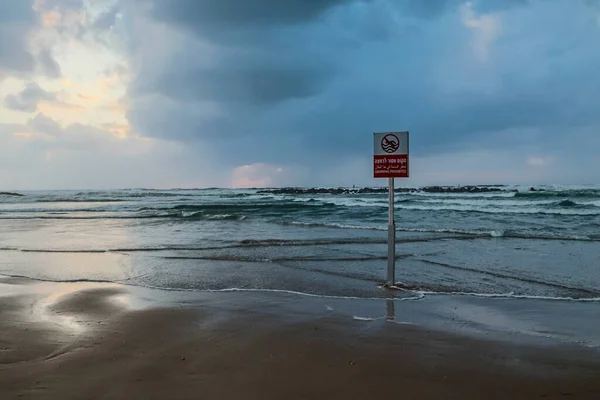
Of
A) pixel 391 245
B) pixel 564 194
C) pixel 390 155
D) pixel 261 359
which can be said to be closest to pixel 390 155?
pixel 390 155

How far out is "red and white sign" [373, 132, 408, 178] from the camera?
750cm

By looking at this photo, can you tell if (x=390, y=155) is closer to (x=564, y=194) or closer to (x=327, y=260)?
(x=327, y=260)

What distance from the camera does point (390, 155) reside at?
299 inches

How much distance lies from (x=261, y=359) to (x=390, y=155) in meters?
4.43

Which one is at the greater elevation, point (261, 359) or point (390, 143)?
point (390, 143)

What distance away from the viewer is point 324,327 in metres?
5.55

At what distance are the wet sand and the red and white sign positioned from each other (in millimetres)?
2813

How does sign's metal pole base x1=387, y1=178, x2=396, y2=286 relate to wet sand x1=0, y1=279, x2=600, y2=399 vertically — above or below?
above

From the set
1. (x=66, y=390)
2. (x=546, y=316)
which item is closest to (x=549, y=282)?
(x=546, y=316)

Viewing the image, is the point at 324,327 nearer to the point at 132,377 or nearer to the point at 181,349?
the point at 181,349

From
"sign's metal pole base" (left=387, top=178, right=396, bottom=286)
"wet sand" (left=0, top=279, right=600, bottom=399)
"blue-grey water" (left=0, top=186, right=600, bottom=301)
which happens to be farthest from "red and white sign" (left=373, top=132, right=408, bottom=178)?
"wet sand" (left=0, top=279, right=600, bottom=399)

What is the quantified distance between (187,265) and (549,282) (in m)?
8.01

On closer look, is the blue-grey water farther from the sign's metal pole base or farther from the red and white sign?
the red and white sign

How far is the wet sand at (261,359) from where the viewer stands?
3.73m
